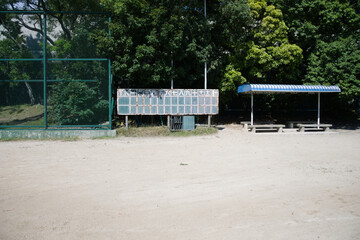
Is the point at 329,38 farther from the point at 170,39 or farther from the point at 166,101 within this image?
the point at 166,101

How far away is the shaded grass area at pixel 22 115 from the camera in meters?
13.0

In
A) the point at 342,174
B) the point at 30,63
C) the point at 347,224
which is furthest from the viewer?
the point at 30,63

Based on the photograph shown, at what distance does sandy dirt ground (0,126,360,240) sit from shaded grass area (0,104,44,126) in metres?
4.73

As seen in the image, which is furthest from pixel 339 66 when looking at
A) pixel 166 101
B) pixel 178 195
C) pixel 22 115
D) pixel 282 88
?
pixel 22 115

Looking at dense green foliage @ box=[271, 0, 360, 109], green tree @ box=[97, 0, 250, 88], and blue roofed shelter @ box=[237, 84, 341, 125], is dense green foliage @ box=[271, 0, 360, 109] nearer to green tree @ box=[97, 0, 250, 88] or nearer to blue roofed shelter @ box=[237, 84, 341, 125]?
blue roofed shelter @ box=[237, 84, 341, 125]

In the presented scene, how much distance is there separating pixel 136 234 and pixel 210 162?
172 inches

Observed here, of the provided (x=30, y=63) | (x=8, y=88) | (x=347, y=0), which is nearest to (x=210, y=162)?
(x=8, y=88)

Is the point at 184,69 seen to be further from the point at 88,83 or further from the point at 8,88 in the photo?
the point at 8,88

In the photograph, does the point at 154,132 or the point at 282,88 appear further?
the point at 282,88

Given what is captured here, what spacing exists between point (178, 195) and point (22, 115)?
38.8ft

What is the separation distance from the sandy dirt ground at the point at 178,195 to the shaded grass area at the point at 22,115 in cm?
473

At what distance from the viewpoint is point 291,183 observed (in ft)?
18.3

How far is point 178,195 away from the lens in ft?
15.9

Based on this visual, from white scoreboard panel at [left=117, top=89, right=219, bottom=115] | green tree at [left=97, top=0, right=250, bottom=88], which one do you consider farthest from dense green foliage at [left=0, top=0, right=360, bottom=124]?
white scoreboard panel at [left=117, top=89, right=219, bottom=115]
